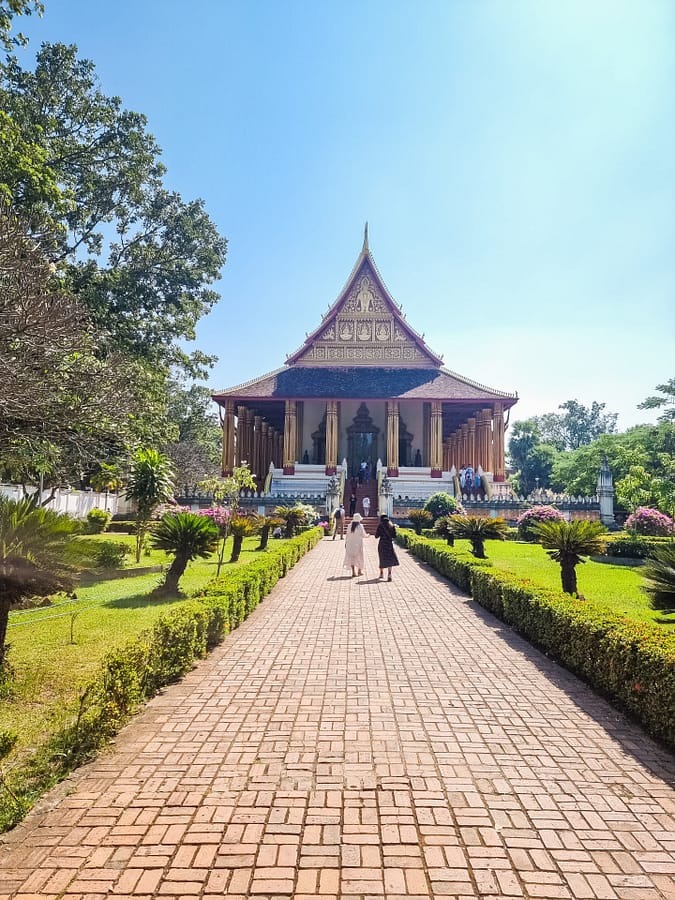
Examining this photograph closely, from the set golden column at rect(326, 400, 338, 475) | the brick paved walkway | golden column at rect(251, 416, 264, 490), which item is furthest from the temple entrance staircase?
the brick paved walkway

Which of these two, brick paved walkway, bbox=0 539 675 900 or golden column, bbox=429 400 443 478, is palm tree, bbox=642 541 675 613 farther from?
golden column, bbox=429 400 443 478

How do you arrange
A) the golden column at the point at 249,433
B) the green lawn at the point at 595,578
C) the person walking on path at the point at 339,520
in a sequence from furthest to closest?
the golden column at the point at 249,433 → the person walking on path at the point at 339,520 → the green lawn at the point at 595,578

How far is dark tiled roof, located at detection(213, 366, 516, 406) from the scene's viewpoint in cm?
2788

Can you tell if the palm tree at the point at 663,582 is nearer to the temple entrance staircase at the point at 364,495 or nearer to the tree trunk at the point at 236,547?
the tree trunk at the point at 236,547

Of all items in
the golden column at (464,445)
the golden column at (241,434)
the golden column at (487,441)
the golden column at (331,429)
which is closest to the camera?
the golden column at (331,429)

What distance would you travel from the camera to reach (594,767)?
12.1 feet

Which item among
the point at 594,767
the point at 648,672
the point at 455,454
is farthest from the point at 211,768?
the point at 455,454

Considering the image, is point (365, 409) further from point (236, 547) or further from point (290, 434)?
point (236, 547)

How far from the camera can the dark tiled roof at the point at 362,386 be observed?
91.5ft

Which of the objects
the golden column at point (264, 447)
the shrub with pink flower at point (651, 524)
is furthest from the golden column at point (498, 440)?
the golden column at point (264, 447)

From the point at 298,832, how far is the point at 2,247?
26.8 ft

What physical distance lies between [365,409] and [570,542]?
76.8ft

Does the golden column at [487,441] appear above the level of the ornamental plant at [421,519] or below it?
above

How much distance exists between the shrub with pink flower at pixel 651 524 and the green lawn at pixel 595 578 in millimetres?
3433
